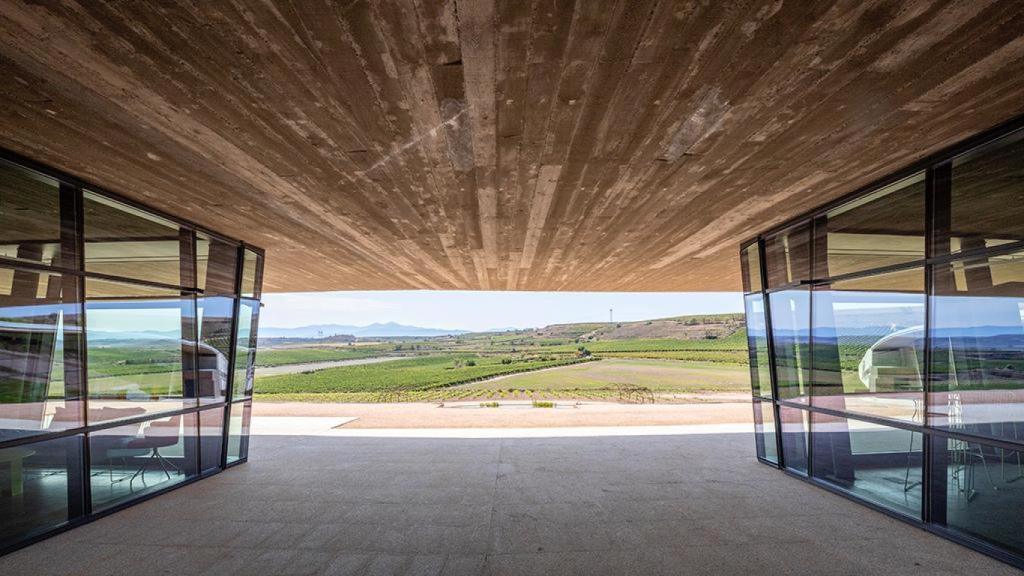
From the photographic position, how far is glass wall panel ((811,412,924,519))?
512 cm

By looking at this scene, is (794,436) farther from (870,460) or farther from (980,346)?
(980,346)

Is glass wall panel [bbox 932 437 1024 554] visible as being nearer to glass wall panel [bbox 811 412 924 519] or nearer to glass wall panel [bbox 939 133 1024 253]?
glass wall panel [bbox 811 412 924 519]

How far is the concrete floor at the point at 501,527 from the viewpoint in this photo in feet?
13.9

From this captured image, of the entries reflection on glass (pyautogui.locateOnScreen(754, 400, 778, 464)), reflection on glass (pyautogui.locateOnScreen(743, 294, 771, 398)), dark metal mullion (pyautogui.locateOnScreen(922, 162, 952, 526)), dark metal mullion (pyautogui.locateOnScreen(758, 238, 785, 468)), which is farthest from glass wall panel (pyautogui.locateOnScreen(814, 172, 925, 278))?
reflection on glass (pyautogui.locateOnScreen(754, 400, 778, 464))

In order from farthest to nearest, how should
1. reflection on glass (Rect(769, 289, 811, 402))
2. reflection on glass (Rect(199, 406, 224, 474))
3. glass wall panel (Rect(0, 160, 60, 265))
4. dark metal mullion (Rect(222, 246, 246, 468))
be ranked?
dark metal mullion (Rect(222, 246, 246, 468)), reflection on glass (Rect(199, 406, 224, 474)), reflection on glass (Rect(769, 289, 811, 402)), glass wall panel (Rect(0, 160, 60, 265))

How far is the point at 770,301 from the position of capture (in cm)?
769

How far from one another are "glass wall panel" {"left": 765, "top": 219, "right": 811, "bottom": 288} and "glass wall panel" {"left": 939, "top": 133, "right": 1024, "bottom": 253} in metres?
2.02

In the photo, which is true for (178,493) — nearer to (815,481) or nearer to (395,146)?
(395,146)

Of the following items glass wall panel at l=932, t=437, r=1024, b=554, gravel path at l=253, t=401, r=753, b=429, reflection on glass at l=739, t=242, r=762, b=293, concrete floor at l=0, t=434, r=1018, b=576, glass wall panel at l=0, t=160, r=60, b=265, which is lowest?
gravel path at l=253, t=401, r=753, b=429

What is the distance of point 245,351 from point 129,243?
2.80 metres

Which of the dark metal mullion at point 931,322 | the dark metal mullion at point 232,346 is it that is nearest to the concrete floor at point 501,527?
the dark metal mullion at point 931,322

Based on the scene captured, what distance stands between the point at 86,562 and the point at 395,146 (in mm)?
4877

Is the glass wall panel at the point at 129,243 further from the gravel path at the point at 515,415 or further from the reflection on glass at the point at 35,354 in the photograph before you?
the gravel path at the point at 515,415

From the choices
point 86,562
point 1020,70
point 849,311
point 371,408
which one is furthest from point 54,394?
point 371,408
